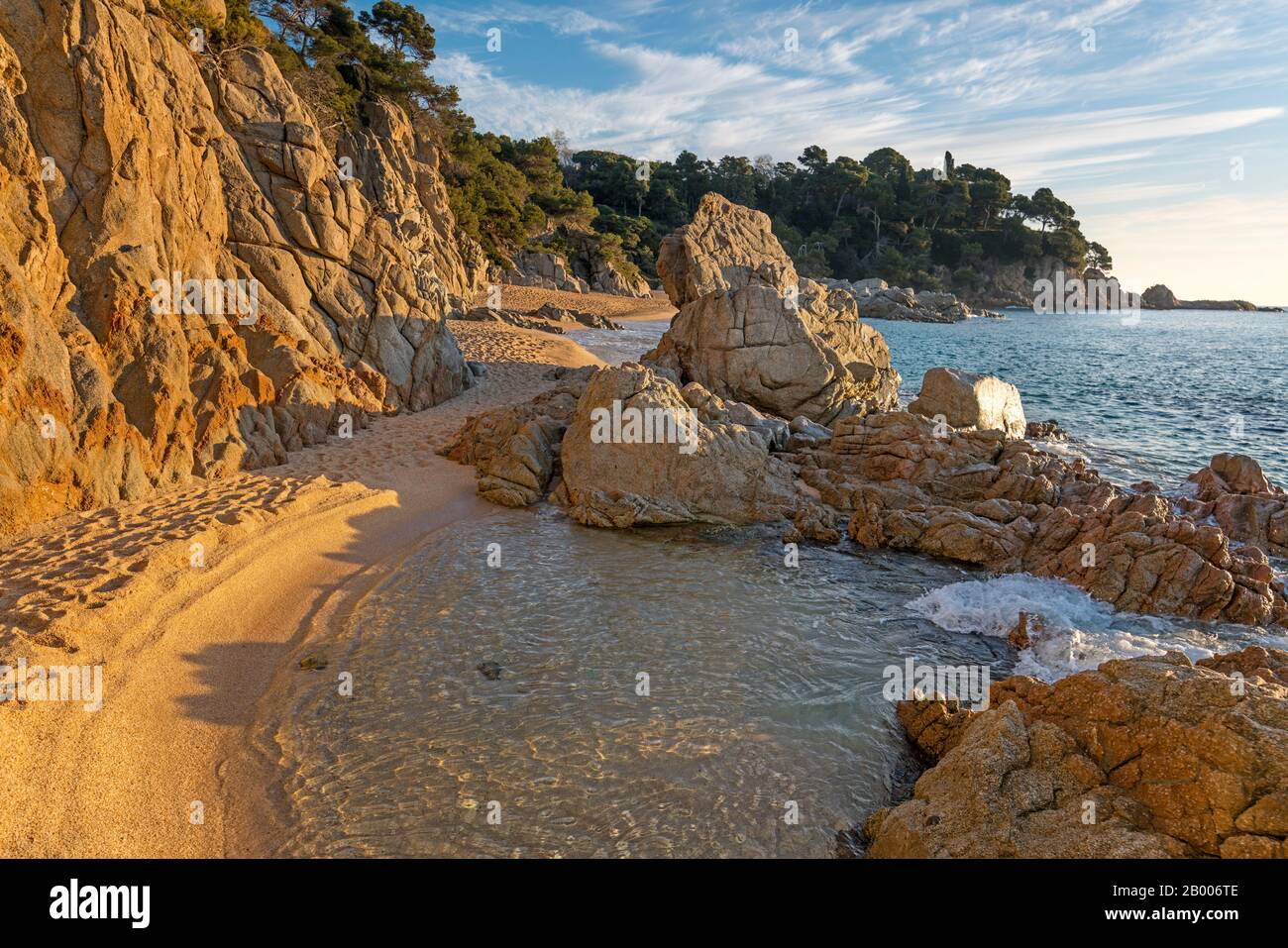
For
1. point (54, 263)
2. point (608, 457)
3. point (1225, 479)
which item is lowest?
point (1225, 479)

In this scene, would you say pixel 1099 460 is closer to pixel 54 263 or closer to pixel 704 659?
pixel 704 659

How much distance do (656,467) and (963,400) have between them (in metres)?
11.2

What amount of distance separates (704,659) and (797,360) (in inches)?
543

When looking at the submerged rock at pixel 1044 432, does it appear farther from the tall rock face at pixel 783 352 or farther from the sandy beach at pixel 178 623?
the sandy beach at pixel 178 623

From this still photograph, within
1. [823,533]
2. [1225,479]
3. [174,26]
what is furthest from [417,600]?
[1225,479]

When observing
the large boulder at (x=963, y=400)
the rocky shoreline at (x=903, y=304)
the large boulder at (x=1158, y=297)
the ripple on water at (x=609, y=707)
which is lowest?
the ripple on water at (x=609, y=707)

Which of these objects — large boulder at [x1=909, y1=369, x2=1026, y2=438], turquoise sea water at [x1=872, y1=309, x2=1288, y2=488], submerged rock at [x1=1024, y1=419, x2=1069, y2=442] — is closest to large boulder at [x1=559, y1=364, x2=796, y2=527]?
large boulder at [x1=909, y1=369, x2=1026, y2=438]

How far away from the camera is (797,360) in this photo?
21016 millimetres

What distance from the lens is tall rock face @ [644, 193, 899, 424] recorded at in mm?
20969

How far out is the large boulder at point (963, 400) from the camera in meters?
20.7

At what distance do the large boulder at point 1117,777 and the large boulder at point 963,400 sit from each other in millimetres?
15472

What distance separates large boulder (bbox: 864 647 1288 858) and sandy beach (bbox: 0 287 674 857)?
605cm

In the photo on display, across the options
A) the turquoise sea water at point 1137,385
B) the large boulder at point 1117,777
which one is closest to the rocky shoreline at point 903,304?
the turquoise sea water at point 1137,385

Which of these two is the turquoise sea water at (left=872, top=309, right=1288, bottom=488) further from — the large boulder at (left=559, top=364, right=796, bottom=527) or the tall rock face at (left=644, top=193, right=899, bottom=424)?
→ the large boulder at (left=559, top=364, right=796, bottom=527)
